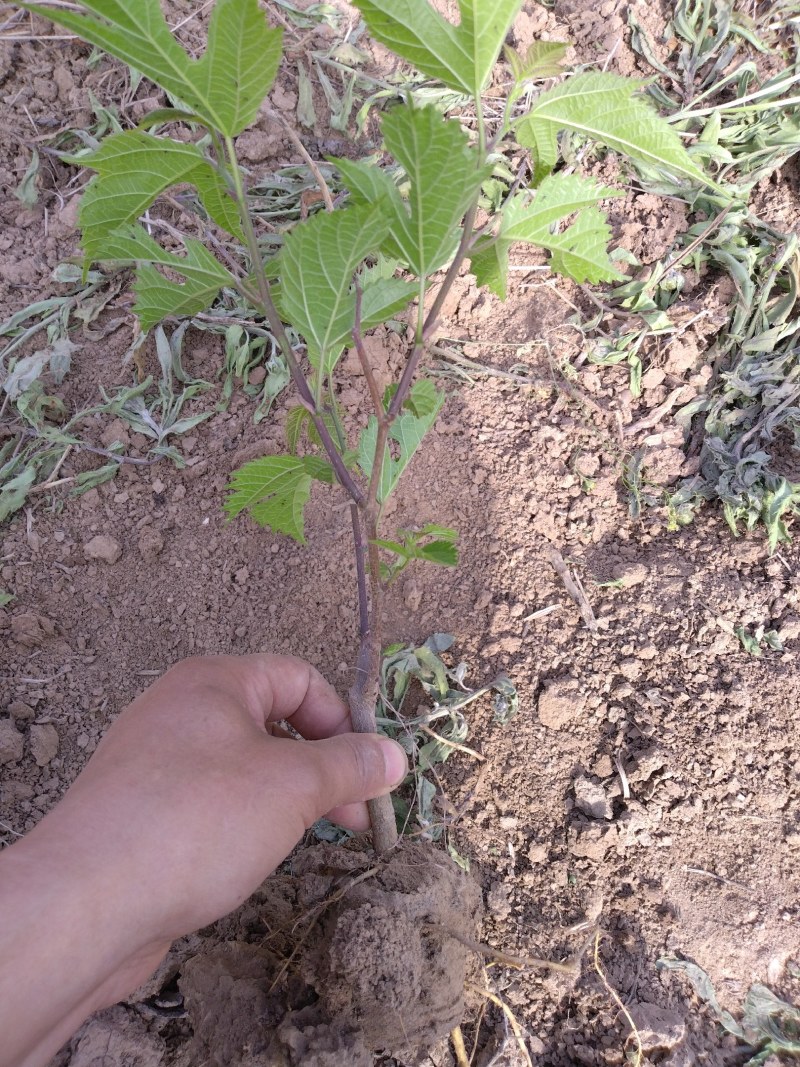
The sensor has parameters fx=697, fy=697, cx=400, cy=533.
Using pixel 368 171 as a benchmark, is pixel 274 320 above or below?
below

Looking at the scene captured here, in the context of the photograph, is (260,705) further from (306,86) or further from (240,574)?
(306,86)

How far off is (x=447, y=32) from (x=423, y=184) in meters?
0.22

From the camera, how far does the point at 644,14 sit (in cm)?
254

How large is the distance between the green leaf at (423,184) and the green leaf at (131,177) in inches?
8.8

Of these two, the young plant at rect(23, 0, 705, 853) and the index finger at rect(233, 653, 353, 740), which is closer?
the young plant at rect(23, 0, 705, 853)

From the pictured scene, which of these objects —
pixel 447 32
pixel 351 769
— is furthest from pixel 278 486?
pixel 447 32

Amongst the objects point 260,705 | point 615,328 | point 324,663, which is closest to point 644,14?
point 615,328

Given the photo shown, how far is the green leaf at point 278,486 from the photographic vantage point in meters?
1.29

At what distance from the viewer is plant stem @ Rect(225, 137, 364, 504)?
3.21ft

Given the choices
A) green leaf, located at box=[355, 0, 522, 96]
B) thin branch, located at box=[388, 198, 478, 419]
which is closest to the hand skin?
thin branch, located at box=[388, 198, 478, 419]

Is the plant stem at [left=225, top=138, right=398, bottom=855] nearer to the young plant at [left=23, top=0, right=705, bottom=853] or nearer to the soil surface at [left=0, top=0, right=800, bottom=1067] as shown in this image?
the young plant at [left=23, top=0, right=705, bottom=853]

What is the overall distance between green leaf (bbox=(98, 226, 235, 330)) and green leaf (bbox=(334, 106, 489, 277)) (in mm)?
256

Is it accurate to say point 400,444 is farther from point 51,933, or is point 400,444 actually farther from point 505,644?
point 51,933

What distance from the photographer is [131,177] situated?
988mm
